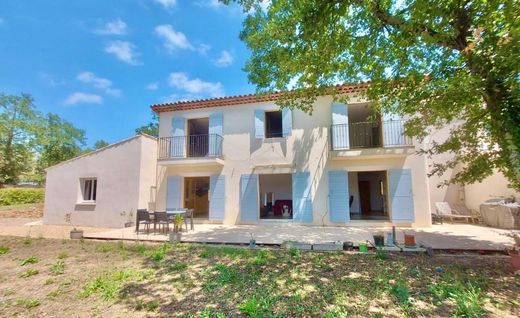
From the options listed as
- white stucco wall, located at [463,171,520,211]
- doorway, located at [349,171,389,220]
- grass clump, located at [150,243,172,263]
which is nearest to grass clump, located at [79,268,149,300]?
grass clump, located at [150,243,172,263]

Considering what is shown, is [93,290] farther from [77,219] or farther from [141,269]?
[77,219]

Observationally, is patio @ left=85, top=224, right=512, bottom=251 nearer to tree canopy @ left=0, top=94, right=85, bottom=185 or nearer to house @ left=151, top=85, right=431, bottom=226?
house @ left=151, top=85, right=431, bottom=226

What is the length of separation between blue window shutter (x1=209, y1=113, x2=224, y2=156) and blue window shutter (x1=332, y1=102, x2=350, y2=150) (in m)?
5.47

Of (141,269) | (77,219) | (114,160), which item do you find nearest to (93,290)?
(141,269)

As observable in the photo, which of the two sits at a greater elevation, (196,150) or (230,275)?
(196,150)

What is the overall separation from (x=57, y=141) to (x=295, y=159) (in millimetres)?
35767

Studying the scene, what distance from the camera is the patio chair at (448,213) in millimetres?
11016

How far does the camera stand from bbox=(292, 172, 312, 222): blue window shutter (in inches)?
426

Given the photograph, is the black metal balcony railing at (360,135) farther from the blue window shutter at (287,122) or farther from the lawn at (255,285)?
the lawn at (255,285)

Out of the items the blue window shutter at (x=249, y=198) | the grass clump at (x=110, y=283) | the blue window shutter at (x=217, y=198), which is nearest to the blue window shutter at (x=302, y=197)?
the blue window shutter at (x=249, y=198)

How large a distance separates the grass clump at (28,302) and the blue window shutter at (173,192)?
26.8 feet

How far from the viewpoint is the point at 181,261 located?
5.77 metres

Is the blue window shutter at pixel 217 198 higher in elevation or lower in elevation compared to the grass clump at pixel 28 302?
higher

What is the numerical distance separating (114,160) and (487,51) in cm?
1393
